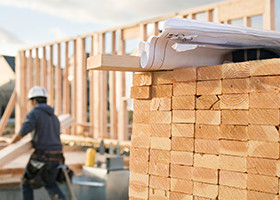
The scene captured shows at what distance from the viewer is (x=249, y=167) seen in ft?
6.28

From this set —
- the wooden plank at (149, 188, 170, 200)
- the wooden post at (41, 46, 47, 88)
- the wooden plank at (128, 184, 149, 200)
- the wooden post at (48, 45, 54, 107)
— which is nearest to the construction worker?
the wooden plank at (128, 184, 149, 200)

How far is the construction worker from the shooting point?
6.14 m

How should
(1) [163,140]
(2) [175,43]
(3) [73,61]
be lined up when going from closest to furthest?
(2) [175,43] < (1) [163,140] < (3) [73,61]

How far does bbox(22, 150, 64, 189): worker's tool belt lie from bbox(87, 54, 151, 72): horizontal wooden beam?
169 inches

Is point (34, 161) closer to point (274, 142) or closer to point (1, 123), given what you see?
point (274, 142)

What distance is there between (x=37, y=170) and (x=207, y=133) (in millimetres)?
4564

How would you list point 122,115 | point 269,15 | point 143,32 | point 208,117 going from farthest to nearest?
point 122,115
point 143,32
point 269,15
point 208,117

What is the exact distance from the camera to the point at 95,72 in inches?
375

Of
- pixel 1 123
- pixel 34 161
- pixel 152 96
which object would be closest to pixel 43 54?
pixel 1 123

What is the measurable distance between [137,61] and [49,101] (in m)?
9.74

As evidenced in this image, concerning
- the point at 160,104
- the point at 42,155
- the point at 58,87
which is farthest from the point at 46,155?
the point at 58,87

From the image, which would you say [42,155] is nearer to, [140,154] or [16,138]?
[16,138]

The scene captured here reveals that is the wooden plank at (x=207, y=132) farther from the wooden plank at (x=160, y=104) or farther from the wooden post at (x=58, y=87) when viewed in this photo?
the wooden post at (x=58, y=87)

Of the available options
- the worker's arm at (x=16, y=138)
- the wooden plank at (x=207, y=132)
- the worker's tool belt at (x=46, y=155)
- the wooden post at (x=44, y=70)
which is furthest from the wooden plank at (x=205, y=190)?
the wooden post at (x=44, y=70)
